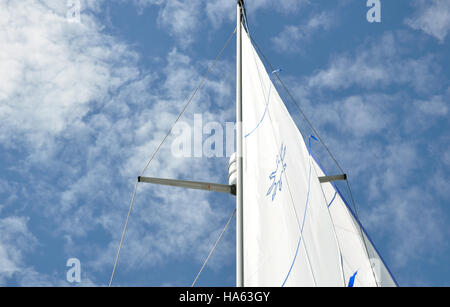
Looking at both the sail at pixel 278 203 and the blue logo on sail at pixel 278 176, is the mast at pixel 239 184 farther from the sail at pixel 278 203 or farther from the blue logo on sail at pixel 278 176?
the blue logo on sail at pixel 278 176

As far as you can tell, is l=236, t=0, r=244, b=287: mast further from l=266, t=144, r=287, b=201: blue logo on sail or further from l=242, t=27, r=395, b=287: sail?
l=266, t=144, r=287, b=201: blue logo on sail

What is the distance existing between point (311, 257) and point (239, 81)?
12.7ft

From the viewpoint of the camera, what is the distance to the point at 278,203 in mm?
6867

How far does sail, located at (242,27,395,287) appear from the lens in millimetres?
6086

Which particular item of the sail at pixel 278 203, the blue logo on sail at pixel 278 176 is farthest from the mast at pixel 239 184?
the blue logo on sail at pixel 278 176

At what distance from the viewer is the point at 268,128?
26.2 feet

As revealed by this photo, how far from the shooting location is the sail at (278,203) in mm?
6086

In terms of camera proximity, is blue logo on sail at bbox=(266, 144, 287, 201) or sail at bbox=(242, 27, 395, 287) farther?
blue logo on sail at bbox=(266, 144, 287, 201)

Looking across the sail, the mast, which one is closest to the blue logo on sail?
the sail

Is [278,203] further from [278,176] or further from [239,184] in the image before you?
[239,184]
